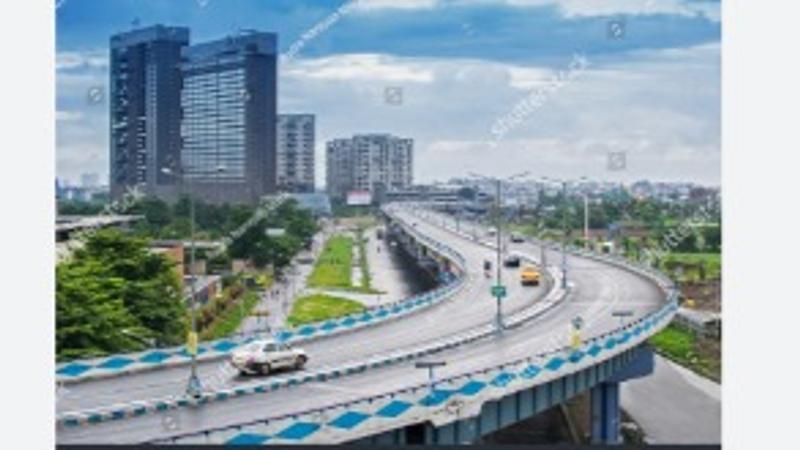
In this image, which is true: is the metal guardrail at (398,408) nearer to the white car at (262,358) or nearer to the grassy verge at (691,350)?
the white car at (262,358)

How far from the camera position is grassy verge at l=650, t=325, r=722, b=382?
3836 centimetres

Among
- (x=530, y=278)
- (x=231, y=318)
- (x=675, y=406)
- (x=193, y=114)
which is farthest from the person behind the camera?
(x=193, y=114)

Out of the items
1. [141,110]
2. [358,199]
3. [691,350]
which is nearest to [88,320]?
[691,350]

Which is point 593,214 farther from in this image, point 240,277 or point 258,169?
point 240,277

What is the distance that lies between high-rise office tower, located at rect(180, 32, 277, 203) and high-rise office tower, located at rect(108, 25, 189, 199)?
3003mm

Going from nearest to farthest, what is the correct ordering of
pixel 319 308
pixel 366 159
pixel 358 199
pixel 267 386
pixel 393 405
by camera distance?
pixel 393 405 < pixel 267 386 < pixel 319 308 < pixel 358 199 < pixel 366 159

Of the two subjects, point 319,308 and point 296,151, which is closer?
point 319,308

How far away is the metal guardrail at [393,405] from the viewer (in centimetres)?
1291

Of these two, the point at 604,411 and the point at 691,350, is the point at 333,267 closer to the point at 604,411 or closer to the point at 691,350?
the point at 691,350

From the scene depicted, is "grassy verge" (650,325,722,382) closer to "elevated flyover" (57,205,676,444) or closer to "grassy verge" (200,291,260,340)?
"elevated flyover" (57,205,676,444)

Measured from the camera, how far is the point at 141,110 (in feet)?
171

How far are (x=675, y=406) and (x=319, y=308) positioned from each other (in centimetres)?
1618

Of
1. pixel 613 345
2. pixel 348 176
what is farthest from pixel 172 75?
pixel 348 176

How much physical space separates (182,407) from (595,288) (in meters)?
19.0
